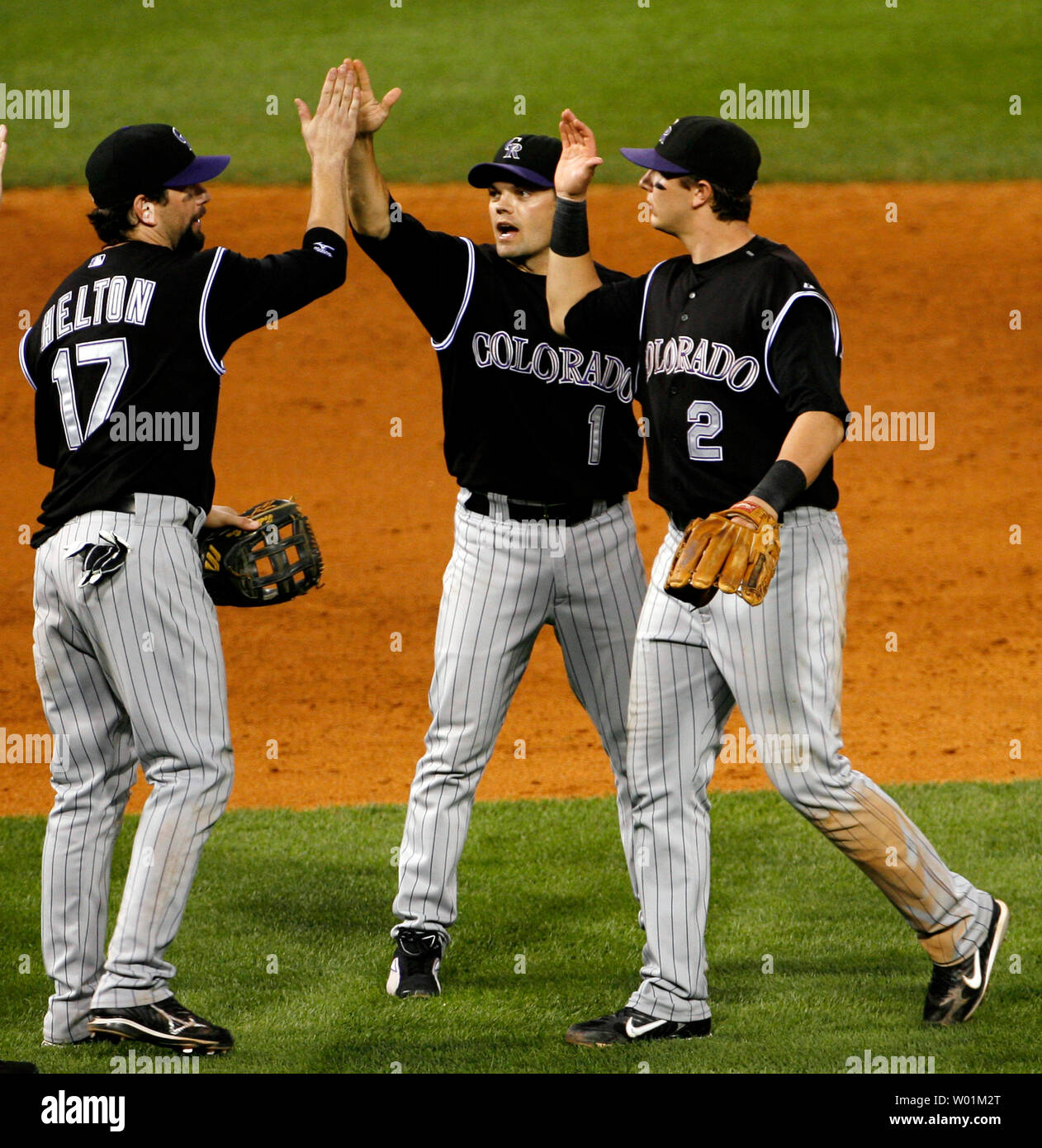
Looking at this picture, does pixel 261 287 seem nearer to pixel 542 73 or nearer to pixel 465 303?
pixel 465 303

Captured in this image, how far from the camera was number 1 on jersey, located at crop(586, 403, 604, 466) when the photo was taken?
4.19m

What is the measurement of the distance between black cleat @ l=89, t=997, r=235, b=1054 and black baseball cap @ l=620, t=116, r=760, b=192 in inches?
87.0

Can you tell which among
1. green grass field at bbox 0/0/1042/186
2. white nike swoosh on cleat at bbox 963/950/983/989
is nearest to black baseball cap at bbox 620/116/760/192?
white nike swoosh on cleat at bbox 963/950/983/989

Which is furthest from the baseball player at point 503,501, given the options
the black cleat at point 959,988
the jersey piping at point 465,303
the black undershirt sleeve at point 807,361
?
the black cleat at point 959,988

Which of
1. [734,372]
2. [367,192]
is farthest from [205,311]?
[734,372]

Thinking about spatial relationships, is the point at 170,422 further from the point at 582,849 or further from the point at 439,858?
the point at 582,849

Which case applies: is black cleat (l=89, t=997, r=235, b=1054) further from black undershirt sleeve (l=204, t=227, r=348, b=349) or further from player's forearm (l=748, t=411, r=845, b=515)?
player's forearm (l=748, t=411, r=845, b=515)

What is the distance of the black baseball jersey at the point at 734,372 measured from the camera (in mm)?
3488

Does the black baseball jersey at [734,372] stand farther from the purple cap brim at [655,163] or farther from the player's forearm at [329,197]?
the player's forearm at [329,197]

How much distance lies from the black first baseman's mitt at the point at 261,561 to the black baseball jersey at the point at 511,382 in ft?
1.64

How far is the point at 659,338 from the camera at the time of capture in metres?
3.71

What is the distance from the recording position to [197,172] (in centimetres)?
368

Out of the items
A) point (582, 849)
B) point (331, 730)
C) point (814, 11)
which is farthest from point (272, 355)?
point (814, 11)

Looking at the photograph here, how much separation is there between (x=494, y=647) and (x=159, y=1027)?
4.15 ft
